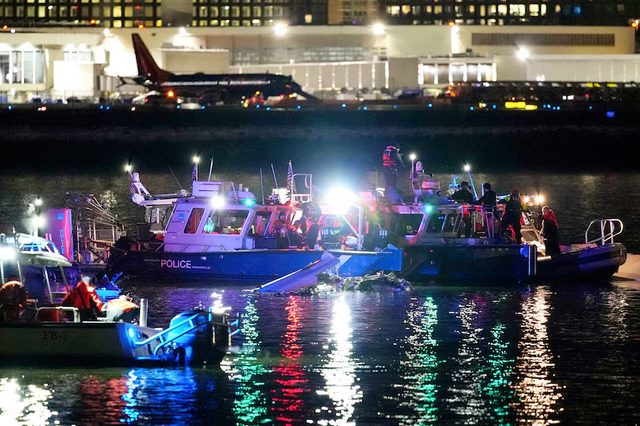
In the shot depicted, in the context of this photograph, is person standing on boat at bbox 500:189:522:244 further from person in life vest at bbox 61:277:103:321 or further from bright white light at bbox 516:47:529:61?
bright white light at bbox 516:47:529:61

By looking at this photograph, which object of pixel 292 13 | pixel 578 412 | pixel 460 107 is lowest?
pixel 578 412

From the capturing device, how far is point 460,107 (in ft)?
336

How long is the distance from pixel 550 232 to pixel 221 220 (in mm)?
8449

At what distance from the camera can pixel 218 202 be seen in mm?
31703

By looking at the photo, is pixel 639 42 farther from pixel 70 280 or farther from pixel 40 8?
pixel 70 280

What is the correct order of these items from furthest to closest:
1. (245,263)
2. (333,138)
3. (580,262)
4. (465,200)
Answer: (333,138), (465,200), (580,262), (245,263)

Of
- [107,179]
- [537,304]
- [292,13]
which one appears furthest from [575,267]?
[292,13]

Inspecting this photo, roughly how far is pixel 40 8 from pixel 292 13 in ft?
112

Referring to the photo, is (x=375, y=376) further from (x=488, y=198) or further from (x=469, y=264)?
(x=488, y=198)

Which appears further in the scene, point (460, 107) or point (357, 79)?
point (357, 79)

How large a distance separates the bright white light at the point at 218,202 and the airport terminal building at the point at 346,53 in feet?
281

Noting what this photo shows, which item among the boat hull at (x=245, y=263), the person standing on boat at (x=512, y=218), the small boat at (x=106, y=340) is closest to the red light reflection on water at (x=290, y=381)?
the small boat at (x=106, y=340)

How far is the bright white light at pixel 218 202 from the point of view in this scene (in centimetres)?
3166

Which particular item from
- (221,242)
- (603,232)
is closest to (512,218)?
(603,232)
